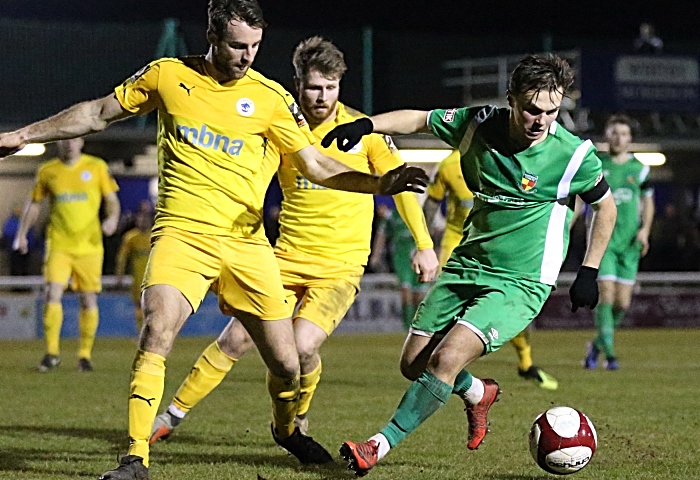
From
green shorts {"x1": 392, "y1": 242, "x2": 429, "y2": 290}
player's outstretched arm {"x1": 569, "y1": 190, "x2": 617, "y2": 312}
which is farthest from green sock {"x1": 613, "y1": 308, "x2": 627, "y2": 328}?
player's outstretched arm {"x1": 569, "y1": 190, "x2": 617, "y2": 312}

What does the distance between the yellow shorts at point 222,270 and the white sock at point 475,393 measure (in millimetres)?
1066

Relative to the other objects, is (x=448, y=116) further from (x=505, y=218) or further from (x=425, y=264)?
(x=425, y=264)

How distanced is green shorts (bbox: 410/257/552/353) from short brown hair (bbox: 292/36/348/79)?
4.74 feet

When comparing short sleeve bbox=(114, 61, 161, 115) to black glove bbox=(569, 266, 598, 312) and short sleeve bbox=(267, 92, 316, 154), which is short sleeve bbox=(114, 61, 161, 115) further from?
black glove bbox=(569, 266, 598, 312)

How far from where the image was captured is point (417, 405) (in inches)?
239

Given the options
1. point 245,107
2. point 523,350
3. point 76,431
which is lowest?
point 523,350

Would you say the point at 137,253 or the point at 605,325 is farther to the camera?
the point at 137,253

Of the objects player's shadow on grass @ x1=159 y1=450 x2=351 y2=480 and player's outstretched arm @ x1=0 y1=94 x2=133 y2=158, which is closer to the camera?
player's outstretched arm @ x1=0 y1=94 x2=133 y2=158

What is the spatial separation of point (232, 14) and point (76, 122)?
0.92 metres

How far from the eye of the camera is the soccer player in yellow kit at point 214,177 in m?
6.05

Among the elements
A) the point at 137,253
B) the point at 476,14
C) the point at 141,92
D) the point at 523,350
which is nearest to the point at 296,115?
the point at 141,92

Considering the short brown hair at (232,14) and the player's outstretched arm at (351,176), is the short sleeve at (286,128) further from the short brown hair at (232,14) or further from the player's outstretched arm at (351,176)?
the short brown hair at (232,14)

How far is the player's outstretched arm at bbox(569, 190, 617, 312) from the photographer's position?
6.50 metres

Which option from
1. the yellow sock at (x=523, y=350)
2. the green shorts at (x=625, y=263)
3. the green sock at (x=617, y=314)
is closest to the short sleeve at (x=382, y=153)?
the yellow sock at (x=523, y=350)
